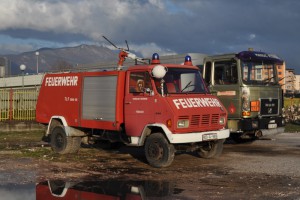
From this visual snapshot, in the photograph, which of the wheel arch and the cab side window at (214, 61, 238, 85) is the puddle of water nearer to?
the wheel arch

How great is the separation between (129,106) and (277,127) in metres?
5.68

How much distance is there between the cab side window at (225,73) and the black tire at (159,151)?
169 inches

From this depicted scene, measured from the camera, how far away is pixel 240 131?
13.9 meters

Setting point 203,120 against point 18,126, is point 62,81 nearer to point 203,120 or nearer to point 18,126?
point 203,120

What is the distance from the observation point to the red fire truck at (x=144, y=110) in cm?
1062

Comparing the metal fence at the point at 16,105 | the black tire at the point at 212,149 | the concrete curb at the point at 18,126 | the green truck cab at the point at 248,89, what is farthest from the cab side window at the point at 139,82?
the metal fence at the point at 16,105

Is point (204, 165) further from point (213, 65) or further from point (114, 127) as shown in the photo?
point (213, 65)

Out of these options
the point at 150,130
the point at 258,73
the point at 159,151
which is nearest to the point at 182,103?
the point at 150,130

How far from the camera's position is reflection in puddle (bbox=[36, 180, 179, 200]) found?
783 centimetres

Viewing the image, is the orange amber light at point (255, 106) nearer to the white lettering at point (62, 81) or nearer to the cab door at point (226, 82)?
the cab door at point (226, 82)

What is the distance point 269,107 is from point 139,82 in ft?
17.3

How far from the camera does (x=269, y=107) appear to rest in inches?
572

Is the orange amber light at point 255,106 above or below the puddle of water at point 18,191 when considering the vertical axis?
above

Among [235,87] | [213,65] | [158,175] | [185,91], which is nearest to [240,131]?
[235,87]
